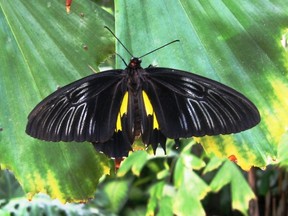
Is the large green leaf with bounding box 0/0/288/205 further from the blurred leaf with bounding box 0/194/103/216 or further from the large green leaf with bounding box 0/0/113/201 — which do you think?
the blurred leaf with bounding box 0/194/103/216

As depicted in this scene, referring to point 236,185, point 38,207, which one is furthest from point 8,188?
point 236,185

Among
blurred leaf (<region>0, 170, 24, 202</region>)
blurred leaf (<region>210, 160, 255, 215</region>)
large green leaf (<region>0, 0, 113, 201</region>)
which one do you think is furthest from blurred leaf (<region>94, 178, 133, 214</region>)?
large green leaf (<region>0, 0, 113, 201</region>)

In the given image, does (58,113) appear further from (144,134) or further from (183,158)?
(183,158)

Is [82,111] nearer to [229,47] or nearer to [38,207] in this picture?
[229,47]

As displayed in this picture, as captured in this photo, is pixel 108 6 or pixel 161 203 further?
pixel 161 203

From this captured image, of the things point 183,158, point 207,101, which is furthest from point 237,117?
point 183,158

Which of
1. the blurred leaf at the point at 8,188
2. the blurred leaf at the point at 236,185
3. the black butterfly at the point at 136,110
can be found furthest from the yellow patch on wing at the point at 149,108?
the blurred leaf at the point at 8,188

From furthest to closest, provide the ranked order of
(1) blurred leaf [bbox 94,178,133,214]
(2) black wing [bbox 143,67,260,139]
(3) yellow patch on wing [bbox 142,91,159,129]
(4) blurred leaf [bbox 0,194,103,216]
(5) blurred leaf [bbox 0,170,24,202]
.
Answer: (1) blurred leaf [bbox 94,178,133,214] < (5) blurred leaf [bbox 0,170,24,202] < (4) blurred leaf [bbox 0,194,103,216] < (3) yellow patch on wing [bbox 142,91,159,129] < (2) black wing [bbox 143,67,260,139]
